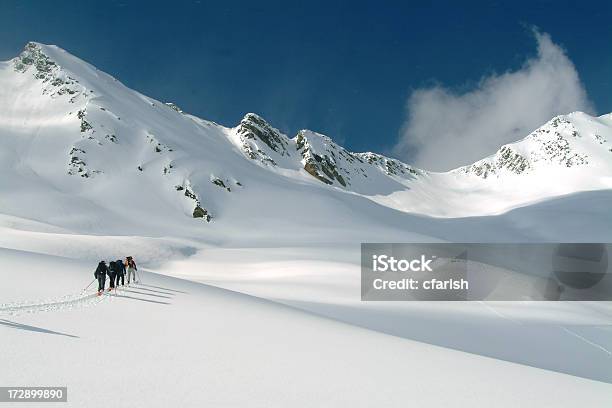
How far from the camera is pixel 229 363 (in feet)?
→ 24.8

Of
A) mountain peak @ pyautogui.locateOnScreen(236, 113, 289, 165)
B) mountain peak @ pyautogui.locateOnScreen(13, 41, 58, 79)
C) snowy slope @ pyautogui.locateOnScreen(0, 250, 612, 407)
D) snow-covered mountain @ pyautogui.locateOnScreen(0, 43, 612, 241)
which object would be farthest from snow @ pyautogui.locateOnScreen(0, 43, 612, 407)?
mountain peak @ pyautogui.locateOnScreen(236, 113, 289, 165)

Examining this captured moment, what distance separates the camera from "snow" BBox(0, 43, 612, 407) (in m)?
7.03

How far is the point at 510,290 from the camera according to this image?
89.7 feet

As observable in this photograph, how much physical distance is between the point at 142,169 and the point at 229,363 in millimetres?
72864

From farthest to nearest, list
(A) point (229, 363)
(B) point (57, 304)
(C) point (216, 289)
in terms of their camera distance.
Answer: (C) point (216, 289), (B) point (57, 304), (A) point (229, 363)

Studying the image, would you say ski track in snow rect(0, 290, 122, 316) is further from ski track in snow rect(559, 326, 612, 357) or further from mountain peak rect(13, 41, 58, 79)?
mountain peak rect(13, 41, 58, 79)

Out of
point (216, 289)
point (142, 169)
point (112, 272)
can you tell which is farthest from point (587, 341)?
point (142, 169)

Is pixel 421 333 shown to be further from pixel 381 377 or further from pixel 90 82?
pixel 90 82

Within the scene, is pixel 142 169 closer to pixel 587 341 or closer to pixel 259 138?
Answer: pixel 259 138

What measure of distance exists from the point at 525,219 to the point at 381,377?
10670 centimetres

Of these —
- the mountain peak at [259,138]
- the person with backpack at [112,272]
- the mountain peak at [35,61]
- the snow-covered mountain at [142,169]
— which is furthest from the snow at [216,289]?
the mountain peak at [259,138]

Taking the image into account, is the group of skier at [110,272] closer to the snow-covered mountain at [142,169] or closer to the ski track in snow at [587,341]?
the ski track in snow at [587,341]

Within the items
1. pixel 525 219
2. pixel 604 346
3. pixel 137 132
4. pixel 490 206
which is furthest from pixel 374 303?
pixel 490 206

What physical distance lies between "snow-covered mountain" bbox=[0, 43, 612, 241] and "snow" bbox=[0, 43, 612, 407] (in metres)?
0.44
